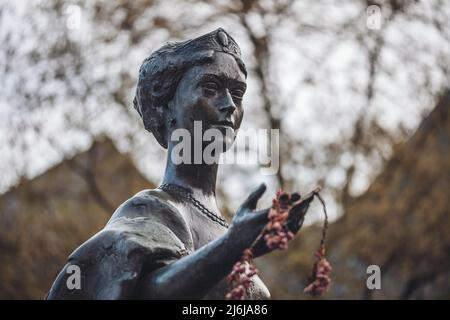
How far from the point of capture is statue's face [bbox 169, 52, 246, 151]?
489 cm

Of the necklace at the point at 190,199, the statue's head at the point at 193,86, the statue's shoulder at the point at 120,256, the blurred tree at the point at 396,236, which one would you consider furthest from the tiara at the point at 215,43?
the blurred tree at the point at 396,236

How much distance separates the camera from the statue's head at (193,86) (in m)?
4.90

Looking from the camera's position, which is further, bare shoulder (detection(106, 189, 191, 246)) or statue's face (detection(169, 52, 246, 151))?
statue's face (detection(169, 52, 246, 151))

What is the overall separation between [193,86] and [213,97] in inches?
4.0

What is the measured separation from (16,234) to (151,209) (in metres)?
11.1

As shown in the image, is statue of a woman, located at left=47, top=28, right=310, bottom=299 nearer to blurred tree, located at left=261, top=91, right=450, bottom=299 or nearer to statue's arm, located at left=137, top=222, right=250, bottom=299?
statue's arm, located at left=137, top=222, right=250, bottom=299

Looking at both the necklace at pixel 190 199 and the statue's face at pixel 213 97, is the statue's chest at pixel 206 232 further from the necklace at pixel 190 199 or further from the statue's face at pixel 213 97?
the statue's face at pixel 213 97

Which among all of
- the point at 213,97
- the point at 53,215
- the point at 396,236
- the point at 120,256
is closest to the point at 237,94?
the point at 213,97

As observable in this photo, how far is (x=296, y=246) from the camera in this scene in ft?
47.7

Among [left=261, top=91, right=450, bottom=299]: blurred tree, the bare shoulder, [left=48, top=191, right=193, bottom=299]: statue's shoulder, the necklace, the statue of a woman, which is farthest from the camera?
[left=261, top=91, right=450, bottom=299]: blurred tree

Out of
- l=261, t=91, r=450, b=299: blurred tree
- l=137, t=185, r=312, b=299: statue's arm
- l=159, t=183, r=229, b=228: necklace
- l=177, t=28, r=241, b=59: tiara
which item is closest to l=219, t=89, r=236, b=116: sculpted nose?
l=177, t=28, r=241, b=59: tiara

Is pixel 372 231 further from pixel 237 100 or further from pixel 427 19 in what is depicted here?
pixel 237 100

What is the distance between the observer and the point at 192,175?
5043 millimetres

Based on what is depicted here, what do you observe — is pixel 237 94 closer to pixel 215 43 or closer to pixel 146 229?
pixel 215 43
